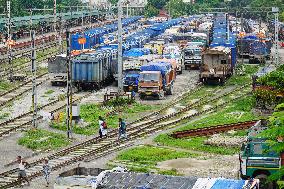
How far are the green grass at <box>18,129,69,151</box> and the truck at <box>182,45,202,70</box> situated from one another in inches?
1011

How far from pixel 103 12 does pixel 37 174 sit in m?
107

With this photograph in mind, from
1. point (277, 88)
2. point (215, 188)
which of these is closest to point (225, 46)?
point (277, 88)

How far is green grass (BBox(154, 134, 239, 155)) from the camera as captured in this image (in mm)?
29125

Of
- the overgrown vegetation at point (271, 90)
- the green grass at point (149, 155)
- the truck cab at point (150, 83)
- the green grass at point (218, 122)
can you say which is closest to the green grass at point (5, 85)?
the truck cab at point (150, 83)

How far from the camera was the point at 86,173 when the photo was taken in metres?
21.3

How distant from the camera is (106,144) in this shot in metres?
31.0

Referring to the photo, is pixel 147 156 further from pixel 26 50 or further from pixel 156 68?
pixel 26 50

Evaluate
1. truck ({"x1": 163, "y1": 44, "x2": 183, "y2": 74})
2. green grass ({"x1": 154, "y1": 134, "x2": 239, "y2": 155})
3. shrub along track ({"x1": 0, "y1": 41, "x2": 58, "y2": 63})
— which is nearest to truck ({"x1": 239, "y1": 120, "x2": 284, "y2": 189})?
green grass ({"x1": 154, "y1": 134, "x2": 239, "y2": 155})

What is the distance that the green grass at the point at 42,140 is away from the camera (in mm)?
30578

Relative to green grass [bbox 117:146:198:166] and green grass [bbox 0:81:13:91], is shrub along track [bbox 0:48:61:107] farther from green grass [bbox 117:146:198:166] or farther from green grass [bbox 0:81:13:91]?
green grass [bbox 117:146:198:166]

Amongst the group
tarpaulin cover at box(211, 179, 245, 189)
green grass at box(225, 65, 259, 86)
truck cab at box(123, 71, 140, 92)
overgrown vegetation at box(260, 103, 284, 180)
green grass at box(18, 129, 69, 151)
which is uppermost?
overgrown vegetation at box(260, 103, 284, 180)

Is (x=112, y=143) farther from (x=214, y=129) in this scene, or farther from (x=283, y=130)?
(x=283, y=130)

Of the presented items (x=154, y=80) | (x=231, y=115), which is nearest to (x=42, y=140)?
(x=231, y=115)

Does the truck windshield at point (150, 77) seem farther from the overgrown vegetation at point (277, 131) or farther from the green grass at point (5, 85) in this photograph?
the overgrown vegetation at point (277, 131)
